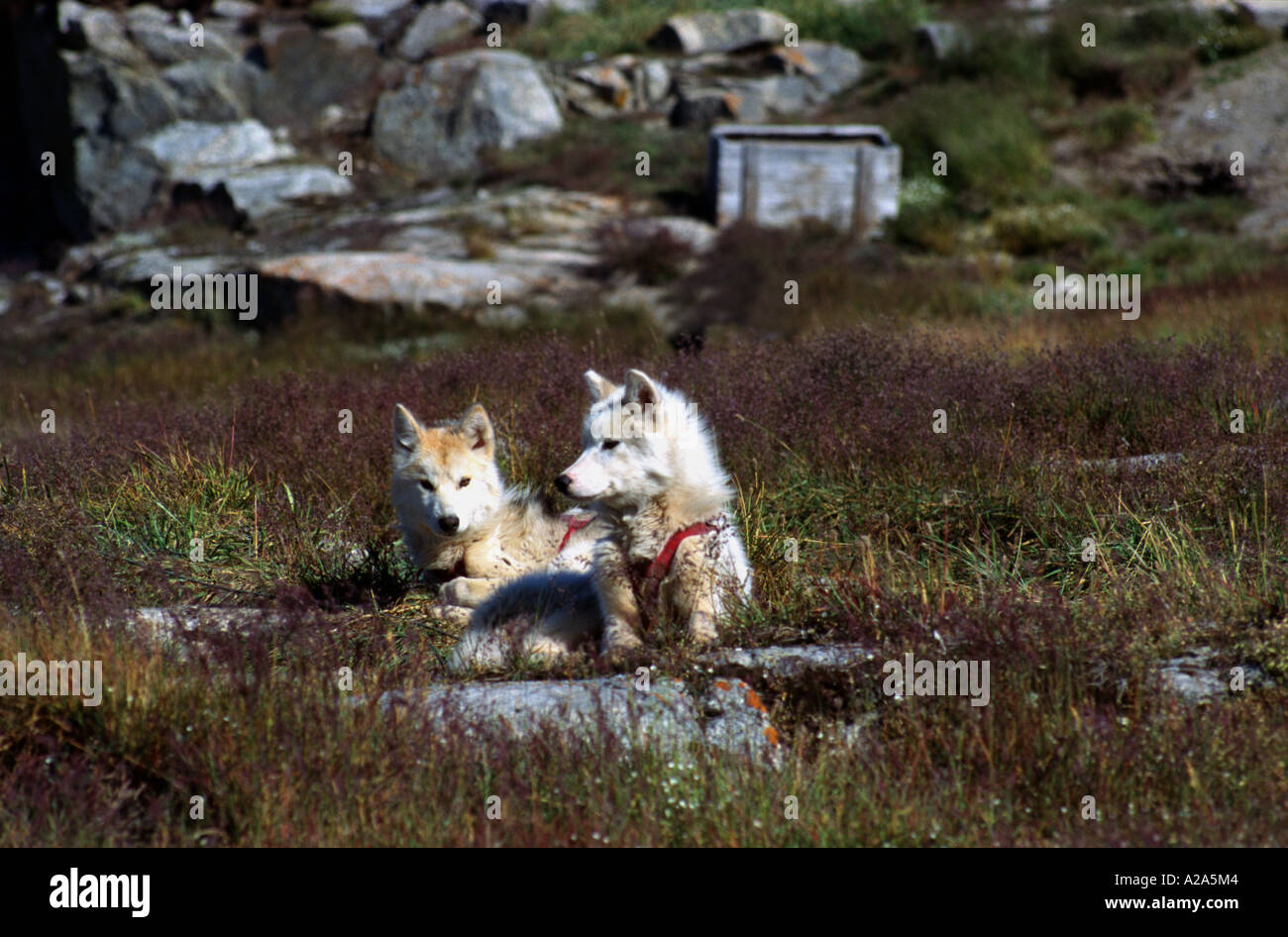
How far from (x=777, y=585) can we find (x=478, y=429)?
6.01 ft

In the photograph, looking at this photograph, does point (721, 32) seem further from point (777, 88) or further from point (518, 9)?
point (518, 9)

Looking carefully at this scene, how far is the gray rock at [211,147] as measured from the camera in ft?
75.1

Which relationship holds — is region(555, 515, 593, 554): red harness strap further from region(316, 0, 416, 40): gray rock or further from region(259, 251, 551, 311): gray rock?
region(316, 0, 416, 40): gray rock

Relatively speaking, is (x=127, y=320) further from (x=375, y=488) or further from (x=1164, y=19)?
(x=1164, y=19)

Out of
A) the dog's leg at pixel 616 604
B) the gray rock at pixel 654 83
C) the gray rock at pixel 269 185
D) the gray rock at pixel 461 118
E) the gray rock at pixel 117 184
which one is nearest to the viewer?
the dog's leg at pixel 616 604

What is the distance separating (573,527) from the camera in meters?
6.07

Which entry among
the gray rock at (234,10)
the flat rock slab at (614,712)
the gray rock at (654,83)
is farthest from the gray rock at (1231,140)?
the gray rock at (234,10)

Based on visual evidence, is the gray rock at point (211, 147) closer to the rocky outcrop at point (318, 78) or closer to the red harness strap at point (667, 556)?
the rocky outcrop at point (318, 78)

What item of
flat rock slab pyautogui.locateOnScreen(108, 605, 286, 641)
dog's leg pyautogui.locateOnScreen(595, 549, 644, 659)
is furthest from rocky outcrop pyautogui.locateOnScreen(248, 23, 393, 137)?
dog's leg pyautogui.locateOnScreen(595, 549, 644, 659)

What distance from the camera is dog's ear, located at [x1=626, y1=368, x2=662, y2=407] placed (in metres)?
4.69

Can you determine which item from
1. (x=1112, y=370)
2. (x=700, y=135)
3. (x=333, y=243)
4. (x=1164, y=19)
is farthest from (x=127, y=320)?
(x=1164, y=19)

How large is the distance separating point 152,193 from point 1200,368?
21121 mm

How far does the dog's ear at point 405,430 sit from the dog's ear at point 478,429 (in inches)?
10.1

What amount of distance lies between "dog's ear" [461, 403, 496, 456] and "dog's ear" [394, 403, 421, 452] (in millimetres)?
258
